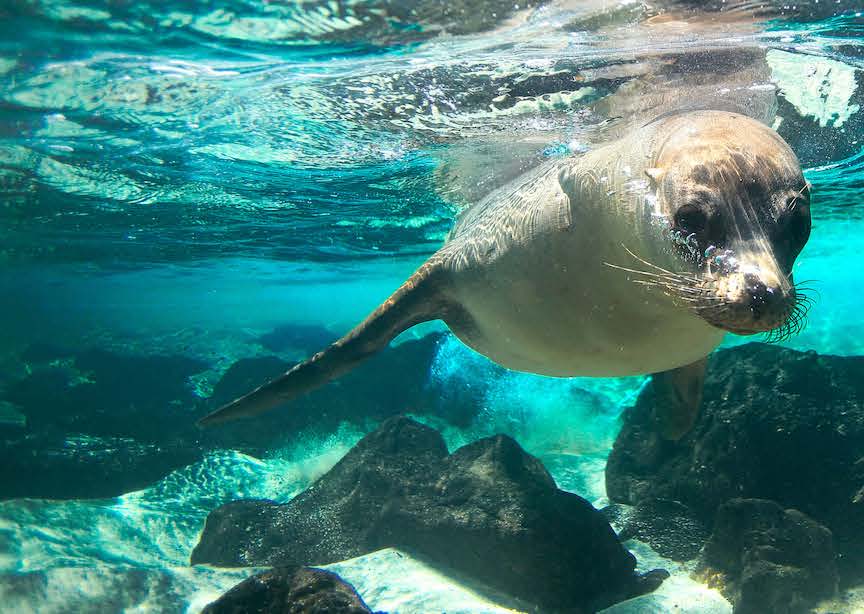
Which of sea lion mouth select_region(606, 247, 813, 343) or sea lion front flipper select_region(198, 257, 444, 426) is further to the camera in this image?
sea lion front flipper select_region(198, 257, 444, 426)

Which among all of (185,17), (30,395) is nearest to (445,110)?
(185,17)

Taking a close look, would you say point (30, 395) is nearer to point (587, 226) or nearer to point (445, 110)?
point (445, 110)

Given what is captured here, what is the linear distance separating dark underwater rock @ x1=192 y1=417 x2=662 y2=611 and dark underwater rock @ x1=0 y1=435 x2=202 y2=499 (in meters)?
2.77

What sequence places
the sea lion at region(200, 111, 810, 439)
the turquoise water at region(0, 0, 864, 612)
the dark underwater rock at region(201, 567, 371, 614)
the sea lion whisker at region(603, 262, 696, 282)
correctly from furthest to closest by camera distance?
the turquoise water at region(0, 0, 864, 612)
the dark underwater rock at region(201, 567, 371, 614)
the sea lion whisker at region(603, 262, 696, 282)
the sea lion at region(200, 111, 810, 439)

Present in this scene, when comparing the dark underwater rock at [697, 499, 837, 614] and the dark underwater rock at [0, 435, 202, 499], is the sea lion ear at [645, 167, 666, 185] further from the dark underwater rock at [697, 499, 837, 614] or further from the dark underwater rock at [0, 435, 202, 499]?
the dark underwater rock at [0, 435, 202, 499]

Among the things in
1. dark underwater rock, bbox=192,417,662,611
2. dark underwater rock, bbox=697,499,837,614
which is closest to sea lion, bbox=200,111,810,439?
dark underwater rock, bbox=697,499,837,614

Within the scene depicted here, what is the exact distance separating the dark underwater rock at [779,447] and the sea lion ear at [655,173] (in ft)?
14.0

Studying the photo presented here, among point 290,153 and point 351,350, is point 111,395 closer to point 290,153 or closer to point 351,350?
point 290,153

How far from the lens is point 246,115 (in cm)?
707

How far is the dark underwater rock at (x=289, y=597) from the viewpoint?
329 cm

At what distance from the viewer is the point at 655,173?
2367 mm

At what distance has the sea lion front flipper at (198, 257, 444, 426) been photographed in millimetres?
4379

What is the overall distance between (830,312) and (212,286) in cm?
2979

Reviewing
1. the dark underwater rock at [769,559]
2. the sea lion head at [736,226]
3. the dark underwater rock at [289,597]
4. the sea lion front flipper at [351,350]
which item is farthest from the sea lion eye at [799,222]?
the dark underwater rock at [769,559]
